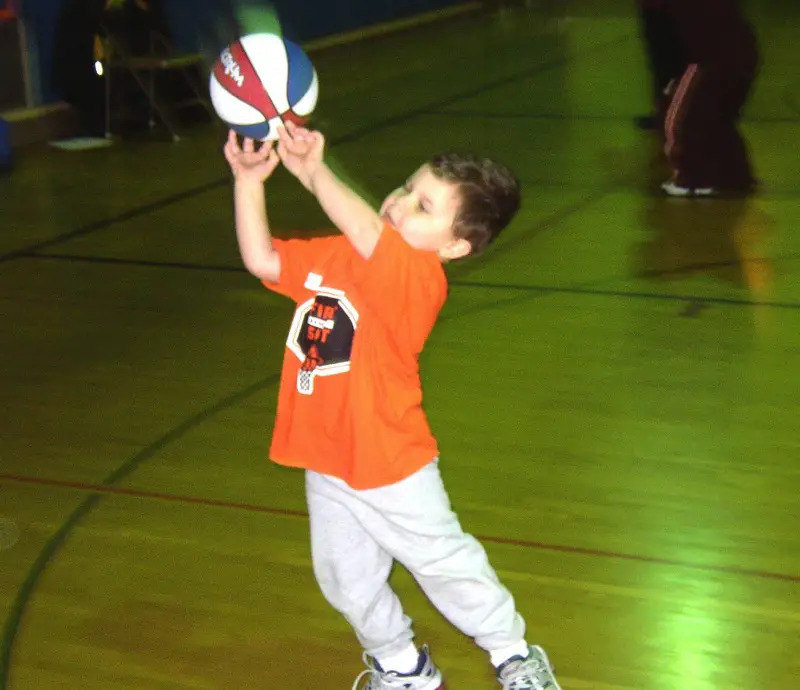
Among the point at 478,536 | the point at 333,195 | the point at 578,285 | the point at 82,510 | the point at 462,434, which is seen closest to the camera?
the point at 333,195

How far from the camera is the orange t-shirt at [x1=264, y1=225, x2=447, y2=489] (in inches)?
89.1

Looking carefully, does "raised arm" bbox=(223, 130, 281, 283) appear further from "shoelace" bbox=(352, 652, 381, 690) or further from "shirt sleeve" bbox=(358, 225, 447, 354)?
"shoelace" bbox=(352, 652, 381, 690)

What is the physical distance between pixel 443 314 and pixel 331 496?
293 centimetres

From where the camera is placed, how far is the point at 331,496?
2.36 m

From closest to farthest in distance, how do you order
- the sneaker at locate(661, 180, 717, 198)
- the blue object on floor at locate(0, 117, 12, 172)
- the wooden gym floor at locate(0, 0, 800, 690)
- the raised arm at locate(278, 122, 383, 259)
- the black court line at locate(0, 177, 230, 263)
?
the raised arm at locate(278, 122, 383, 259), the wooden gym floor at locate(0, 0, 800, 690), the black court line at locate(0, 177, 230, 263), the sneaker at locate(661, 180, 717, 198), the blue object on floor at locate(0, 117, 12, 172)

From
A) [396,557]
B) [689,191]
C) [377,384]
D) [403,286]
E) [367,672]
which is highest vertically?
[403,286]

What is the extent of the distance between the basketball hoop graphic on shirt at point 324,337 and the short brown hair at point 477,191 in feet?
0.79

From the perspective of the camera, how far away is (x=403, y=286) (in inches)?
88.0

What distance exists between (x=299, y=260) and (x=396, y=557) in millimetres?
555

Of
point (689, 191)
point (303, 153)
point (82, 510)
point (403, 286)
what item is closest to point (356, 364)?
point (403, 286)

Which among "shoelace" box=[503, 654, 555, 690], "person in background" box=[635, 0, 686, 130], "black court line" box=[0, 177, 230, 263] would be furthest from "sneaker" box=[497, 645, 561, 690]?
"person in background" box=[635, 0, 686, 130]

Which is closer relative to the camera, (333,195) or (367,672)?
(333,195)

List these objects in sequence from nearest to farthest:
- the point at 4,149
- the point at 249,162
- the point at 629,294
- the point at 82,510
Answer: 1. the point at 249,162
2. the point at 82,510
3. the point at 629,294
4. the point at 4,149

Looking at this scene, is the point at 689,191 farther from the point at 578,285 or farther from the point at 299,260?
the point at 299,260
